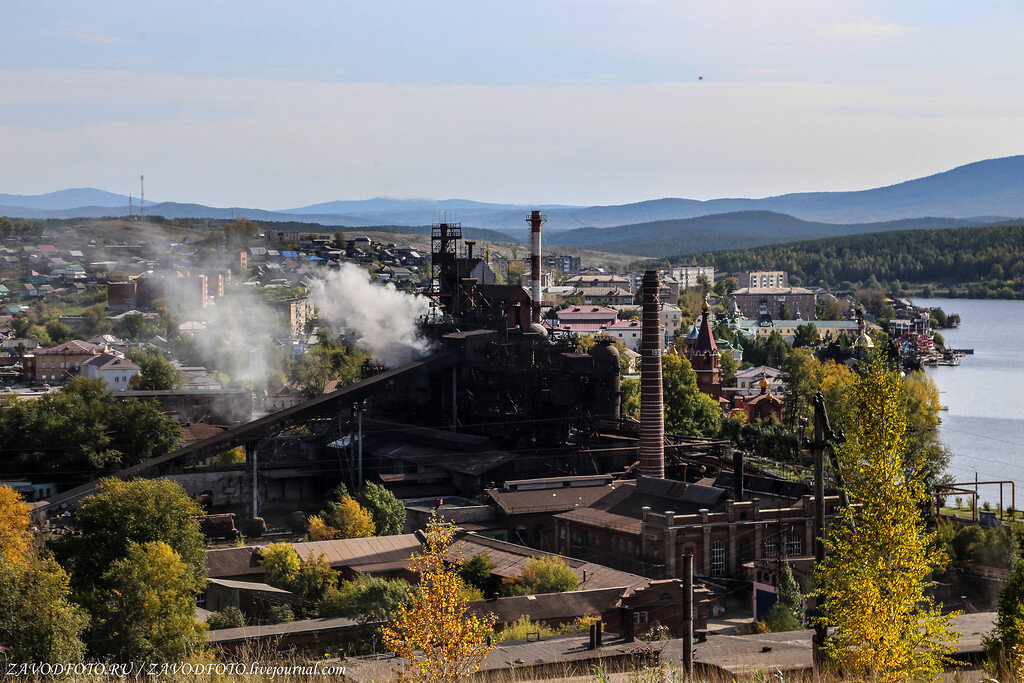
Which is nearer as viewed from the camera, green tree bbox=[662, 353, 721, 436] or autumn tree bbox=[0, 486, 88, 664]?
autumn tree bbox=[0, 486, 88, 664]

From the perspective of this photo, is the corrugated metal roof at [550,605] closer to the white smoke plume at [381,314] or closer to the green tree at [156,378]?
the white smoke plume at [381,314]

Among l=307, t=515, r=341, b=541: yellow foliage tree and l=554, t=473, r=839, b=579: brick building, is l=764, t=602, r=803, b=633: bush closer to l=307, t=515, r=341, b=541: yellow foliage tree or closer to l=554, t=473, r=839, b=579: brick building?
l=554, t=473, r=839, b=579: brick building

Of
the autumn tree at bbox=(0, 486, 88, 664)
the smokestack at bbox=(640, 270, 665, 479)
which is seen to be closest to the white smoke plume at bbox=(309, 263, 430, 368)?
the smokestack at bbox=(640, 270, 665, 479)

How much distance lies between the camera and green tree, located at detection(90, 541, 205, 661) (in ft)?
71.3

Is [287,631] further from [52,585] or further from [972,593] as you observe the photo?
[972,593]

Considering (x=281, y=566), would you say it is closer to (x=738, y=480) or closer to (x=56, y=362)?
(x=738, y=480)

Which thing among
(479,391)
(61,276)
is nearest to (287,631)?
(479,391)

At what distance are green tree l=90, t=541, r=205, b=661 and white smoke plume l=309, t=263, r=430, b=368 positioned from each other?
31.3 metres

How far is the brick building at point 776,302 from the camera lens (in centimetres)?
17375

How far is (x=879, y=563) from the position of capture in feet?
47.1

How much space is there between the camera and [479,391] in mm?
49562

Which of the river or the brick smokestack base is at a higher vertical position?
the brick smokestack base

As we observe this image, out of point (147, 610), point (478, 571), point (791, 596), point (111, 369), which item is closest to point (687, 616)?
point (147, 610)

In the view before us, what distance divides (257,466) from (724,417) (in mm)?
31448
